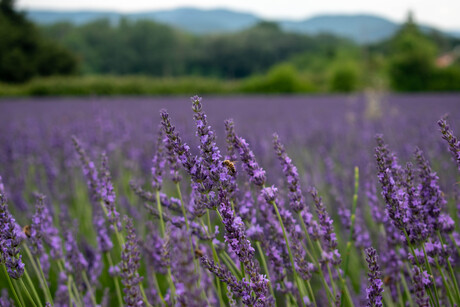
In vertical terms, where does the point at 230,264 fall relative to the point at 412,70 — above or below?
below

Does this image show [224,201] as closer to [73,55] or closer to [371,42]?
[73,55]

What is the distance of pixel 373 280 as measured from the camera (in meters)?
1.02

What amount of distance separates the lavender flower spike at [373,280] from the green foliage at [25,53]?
35893 millimetres

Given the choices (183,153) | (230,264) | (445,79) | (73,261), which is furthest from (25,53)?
(183,153)

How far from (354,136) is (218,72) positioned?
156 feet

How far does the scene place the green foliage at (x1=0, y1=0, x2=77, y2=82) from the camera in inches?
1299

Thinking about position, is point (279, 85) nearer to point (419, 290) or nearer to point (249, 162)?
point (249, 162)

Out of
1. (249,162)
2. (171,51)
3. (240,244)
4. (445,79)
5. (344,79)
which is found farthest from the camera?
(171,51)

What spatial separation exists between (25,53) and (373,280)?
37.8 m

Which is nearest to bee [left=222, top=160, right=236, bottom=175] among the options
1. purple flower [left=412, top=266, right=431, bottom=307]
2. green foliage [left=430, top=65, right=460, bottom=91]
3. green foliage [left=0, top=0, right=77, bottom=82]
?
purple flower [left=412, top=266, right=431, bottom=307]

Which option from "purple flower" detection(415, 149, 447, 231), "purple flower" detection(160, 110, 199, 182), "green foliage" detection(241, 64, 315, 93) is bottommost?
"purple flower" detection(415, 149, 447, 231)

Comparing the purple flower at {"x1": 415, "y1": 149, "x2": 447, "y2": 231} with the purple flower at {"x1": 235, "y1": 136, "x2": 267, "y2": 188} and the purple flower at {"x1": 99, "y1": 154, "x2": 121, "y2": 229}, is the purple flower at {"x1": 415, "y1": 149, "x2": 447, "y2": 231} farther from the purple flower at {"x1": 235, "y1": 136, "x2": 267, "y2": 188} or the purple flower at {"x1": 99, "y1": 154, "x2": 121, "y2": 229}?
the purple flower at {"x1": 99, "y1": 154, "x2": 121, "y2": 229}

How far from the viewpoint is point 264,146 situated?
13.8 feet

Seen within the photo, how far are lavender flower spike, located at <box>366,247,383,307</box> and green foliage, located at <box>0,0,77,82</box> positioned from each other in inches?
1413
